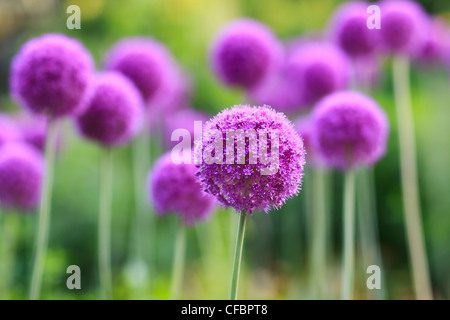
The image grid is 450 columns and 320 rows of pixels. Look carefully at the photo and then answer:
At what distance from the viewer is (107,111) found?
1914 mm

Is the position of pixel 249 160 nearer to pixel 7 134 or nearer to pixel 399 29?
pixel 399 29

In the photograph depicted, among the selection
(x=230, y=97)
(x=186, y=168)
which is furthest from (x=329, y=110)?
(x=230, y=97)

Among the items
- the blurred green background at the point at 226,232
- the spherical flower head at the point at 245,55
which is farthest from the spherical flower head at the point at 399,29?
the blurred green background at the point at 226,232

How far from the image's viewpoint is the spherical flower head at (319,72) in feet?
7.54

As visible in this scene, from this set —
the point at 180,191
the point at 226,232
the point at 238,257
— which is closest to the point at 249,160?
the point at 238,257

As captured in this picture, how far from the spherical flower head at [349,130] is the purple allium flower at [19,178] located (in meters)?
1.14

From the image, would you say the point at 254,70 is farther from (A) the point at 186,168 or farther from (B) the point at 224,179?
(B) the point at 224,179

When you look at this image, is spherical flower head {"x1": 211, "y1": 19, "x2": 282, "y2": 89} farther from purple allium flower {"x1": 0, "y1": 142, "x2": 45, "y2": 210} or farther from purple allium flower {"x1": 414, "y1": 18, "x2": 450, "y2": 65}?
purple allium flower {"x1": 414, "y1": 18, "x2": 450, "y2": 65}

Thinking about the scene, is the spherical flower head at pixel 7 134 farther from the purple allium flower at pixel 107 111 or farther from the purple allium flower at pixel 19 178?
the purple allium flower at pixel 107 111

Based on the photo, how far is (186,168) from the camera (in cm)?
176

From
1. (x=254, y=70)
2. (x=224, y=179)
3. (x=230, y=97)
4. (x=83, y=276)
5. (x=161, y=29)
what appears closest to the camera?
(x=224, y=179)

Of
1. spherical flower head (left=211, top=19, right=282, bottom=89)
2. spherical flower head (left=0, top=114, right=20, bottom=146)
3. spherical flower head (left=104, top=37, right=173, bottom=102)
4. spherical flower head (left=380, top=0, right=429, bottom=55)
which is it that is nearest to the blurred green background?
spherical flower head (left=211, top=19, right=282, bottom=89)

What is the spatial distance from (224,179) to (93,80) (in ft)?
2.98
